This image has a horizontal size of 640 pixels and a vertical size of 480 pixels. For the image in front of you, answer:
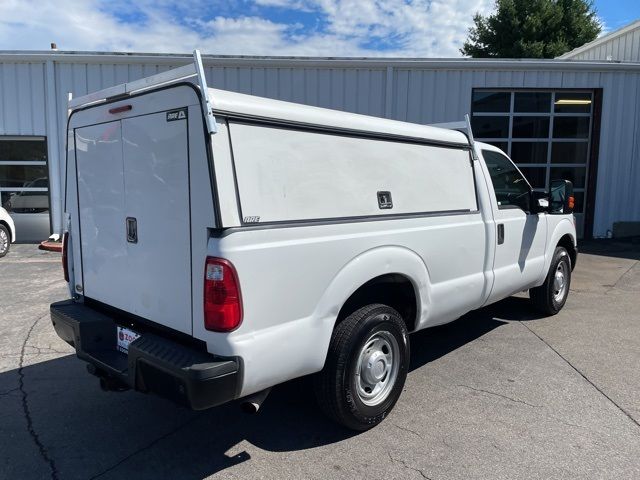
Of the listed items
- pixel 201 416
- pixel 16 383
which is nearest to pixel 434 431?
pixel 201 416

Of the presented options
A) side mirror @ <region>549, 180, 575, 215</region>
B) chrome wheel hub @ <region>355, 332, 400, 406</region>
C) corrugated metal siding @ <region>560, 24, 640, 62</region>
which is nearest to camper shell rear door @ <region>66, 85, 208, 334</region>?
chrome wheel hub @ <region>355, 332, 400, 406</region>

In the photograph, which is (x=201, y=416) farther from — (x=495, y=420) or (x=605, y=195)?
(x=605, y=195)

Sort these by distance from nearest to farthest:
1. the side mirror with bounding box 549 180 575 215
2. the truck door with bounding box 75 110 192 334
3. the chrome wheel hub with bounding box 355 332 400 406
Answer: the truck door with bounding box 75 110 192 334 → the chrome wheel hub with bounding box 355 332 400 406 → the side mirror with bounding box 549 180 575 215

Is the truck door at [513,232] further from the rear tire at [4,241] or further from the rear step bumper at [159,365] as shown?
the rear tire at [4,241]

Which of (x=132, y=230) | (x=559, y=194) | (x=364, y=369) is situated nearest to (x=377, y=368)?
(x=364, y=369)

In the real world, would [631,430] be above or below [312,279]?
below

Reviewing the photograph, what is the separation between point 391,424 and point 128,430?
1775 mm

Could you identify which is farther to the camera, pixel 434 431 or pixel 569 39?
pixel 569 39

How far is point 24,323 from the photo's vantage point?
575 centimetres

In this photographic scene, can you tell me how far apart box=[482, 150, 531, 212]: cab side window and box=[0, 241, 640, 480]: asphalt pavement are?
4.68 feet

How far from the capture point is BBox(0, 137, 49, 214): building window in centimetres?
1198

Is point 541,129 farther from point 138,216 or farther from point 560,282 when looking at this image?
point 138,216

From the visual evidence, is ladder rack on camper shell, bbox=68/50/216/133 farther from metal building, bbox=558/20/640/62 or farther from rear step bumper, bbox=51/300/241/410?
metal building, bbox=558/20/640/62

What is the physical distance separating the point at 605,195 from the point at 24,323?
1266 cm
